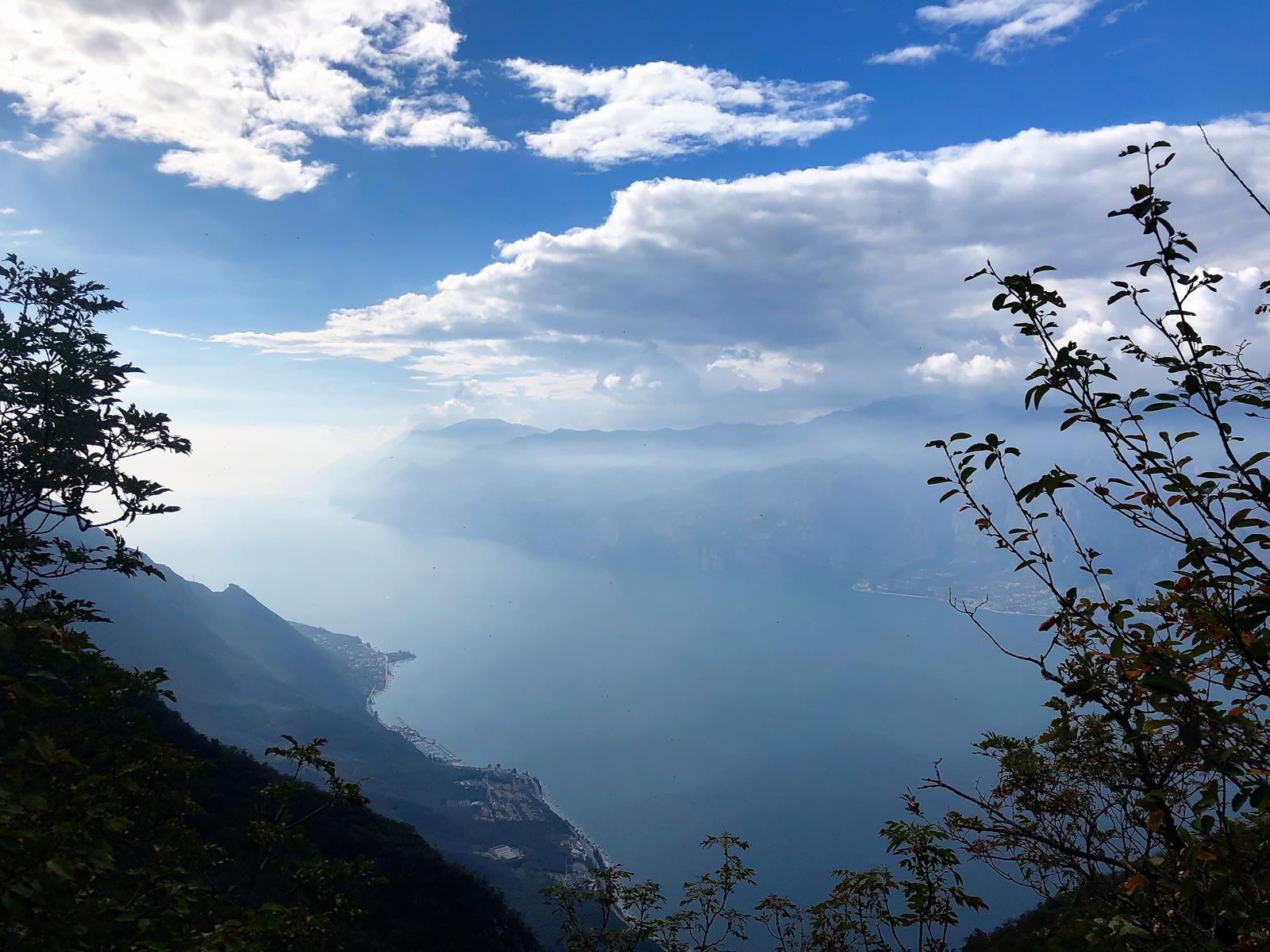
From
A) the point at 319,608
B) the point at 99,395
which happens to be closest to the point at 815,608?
the point at 319,608

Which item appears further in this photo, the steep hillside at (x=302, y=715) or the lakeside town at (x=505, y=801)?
the steep hillside at (x=302, y=715)

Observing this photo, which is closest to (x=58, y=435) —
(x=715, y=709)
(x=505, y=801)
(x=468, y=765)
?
(x=505, y=801)

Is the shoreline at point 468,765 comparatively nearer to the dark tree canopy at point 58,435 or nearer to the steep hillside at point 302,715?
the steep hillside at point 302,715

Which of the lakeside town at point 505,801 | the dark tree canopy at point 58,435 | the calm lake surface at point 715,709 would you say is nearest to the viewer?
the dark tree canopy at point 58,435

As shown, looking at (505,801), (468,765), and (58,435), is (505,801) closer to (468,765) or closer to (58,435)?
(468,765)

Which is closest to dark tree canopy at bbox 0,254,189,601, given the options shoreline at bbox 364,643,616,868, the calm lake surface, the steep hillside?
shoreline at bbox 364,643,616,868

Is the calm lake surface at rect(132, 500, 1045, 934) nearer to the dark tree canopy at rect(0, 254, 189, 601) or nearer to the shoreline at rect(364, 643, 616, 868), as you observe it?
the shoreline at rect(364, 643, 616, 868)

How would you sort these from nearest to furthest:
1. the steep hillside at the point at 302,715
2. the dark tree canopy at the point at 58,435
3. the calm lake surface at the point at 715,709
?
the dark tree canopy at the point at 58,435 < the steep hillside at the point at 302,715 < the calm lake surface at the point at 715,709

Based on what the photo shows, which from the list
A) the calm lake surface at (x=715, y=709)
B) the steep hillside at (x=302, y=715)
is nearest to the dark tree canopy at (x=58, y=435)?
the steep hillside at (x=302, y=715)

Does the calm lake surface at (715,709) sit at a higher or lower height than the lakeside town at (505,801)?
higher
